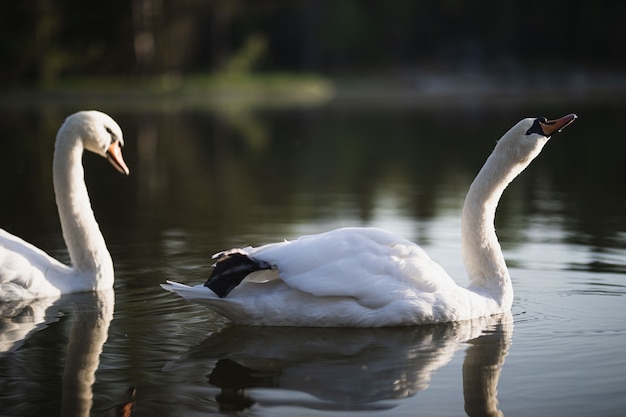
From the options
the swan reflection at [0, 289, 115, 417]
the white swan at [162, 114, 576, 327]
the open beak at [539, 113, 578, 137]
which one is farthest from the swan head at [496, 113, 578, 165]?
the swan reflection at [0, 289, 115, 417]

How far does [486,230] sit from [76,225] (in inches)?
121

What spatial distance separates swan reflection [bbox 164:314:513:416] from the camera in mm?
5227

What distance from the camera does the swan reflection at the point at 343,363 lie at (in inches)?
206

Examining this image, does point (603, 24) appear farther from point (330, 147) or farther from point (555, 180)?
point (555, 180)

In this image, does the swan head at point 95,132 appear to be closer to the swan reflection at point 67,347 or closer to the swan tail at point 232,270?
the swan reflection at point 67,347

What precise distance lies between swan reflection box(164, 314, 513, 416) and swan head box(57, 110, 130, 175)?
6.94 ft

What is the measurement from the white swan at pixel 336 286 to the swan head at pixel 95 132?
2.09 metres

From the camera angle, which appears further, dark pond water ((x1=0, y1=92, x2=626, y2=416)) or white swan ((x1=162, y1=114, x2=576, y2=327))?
white swan ((x1=162, y1=114, x2=576, y2=327))

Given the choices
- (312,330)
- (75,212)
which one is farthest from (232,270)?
(75,212)

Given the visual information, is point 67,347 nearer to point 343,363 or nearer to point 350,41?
point 343,363

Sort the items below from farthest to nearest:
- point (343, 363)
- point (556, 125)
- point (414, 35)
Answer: point (414, 35) → point (556, 125) → point (343, 363)

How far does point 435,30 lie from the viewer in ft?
277

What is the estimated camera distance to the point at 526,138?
22.9 ft

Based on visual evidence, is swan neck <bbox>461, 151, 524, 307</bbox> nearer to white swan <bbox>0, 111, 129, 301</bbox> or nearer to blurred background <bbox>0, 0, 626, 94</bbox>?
white swan <bbox>0, 111, 129, 301</bbox>
